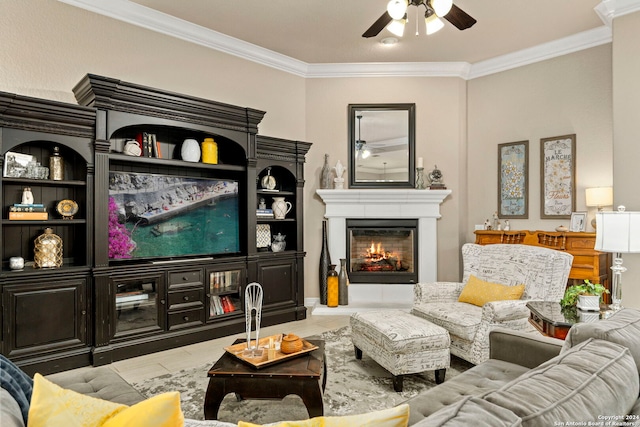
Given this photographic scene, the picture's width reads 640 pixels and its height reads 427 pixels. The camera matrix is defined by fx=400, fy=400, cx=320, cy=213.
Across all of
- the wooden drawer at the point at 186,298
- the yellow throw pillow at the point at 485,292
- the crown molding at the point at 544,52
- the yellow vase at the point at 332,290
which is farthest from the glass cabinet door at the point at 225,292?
the crown molding at the point at 544,52

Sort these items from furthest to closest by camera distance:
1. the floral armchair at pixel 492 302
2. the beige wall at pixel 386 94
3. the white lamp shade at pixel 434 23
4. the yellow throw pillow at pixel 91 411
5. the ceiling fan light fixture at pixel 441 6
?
the beige wall at pixel 386 94 → the floral armchair at pixel 492 302 → the white lamp shade at pixel 434 23 → the ceiling fan light fixture at pixel 441 6 → the yellow throw pillow at pixel 91 411

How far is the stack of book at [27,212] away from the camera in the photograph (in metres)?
3.03

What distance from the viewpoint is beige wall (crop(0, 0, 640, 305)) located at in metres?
3.45

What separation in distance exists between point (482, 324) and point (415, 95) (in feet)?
11.2

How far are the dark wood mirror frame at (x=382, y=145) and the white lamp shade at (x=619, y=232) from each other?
287 centimetres

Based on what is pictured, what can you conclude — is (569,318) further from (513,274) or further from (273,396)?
(273,396)

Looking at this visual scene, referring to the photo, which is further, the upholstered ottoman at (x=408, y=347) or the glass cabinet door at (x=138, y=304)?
the glass cabinet door at (x=138, y=304)

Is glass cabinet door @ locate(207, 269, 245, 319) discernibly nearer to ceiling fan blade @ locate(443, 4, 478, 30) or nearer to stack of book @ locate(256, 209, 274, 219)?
stack of book @ locate(256, 209, 274, 219)

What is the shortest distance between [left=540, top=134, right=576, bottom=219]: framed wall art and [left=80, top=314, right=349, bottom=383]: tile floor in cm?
286

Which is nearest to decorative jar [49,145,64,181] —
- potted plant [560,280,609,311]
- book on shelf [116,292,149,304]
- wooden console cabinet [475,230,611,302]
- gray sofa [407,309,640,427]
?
book on shelf [116,292,149,304]

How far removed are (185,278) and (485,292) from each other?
8.98 ft

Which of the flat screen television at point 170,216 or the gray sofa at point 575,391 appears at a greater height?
the flat screen television at point 170,216

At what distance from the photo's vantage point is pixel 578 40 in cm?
451

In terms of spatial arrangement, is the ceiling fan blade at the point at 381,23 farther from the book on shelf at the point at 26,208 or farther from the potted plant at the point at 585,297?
the book on shelf at the point at 26,208
